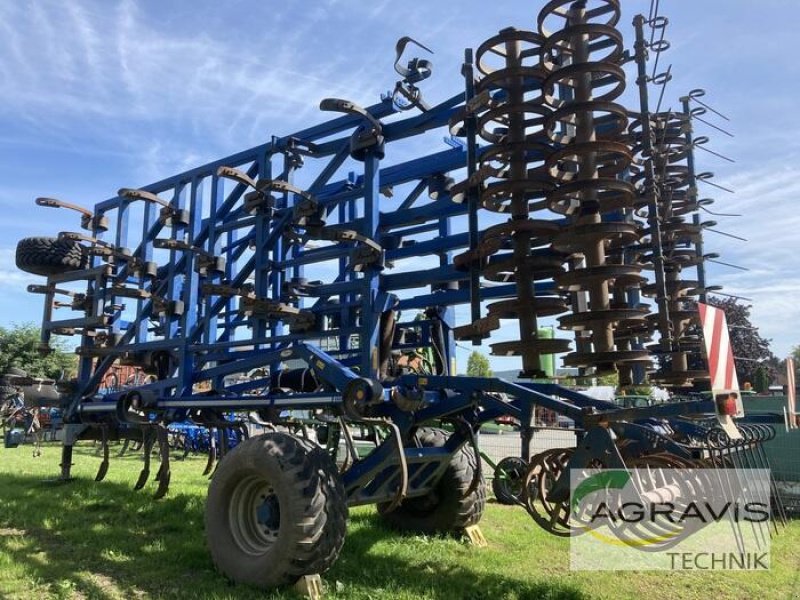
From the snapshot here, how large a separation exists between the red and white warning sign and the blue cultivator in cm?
11

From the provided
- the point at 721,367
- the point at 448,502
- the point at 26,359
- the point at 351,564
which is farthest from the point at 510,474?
the point at 26,359

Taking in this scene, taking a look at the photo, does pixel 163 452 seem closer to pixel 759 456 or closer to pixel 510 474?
pixel 510 474

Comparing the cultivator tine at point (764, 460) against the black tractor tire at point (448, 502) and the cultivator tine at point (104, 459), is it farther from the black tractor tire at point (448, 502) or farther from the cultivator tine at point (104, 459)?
the cultivator tine at point (104, 459)

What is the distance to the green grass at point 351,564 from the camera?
4.30 meters

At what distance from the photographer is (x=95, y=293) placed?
7887 millimetres

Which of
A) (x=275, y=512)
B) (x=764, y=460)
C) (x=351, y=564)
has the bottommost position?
(x=351, y=564)

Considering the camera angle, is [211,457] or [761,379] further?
[761,379]

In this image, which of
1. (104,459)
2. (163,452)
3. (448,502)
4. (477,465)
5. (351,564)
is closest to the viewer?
(351,564)

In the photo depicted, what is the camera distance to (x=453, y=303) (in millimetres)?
5887

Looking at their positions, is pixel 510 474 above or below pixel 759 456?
A: below

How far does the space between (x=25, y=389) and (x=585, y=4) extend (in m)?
17.9

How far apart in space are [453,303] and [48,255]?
5572 millimetres

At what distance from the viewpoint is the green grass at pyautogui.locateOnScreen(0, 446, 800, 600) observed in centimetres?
430

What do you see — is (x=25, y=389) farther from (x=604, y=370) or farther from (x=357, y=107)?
(x=604, y=370)
